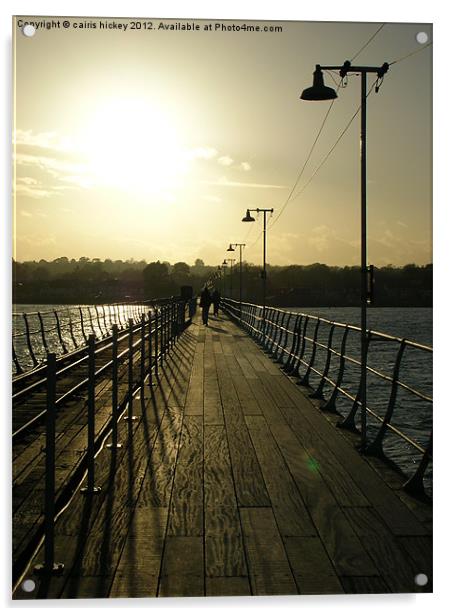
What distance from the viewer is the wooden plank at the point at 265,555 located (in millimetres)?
3465

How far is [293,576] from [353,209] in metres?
3.71

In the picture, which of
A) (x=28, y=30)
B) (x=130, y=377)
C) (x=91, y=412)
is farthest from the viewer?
(x=130, y=377)

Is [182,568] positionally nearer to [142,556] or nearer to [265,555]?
[142,556]

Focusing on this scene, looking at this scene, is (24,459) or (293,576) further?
(24,459)

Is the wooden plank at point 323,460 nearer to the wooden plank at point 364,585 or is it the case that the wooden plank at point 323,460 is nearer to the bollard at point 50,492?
the wooden plank at point 364,585

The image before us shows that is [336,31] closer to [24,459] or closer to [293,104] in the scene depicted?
[293,104]

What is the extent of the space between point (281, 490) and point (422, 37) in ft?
10.1

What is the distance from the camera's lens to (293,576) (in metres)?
3.54

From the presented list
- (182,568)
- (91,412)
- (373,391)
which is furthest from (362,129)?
(373,391)

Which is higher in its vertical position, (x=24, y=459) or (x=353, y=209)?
(x=353, y=209)

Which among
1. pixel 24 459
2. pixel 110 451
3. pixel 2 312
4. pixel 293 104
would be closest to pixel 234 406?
pixel 110 451

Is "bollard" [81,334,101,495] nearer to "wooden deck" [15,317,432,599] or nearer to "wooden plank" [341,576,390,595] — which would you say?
"wooden deck" [15,317,432,599]

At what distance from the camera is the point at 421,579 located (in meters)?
3.63

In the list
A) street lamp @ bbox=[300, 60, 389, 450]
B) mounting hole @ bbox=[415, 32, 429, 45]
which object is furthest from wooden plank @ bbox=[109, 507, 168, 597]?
mounting hole @ bbox=[415, 32, 429, 45]
